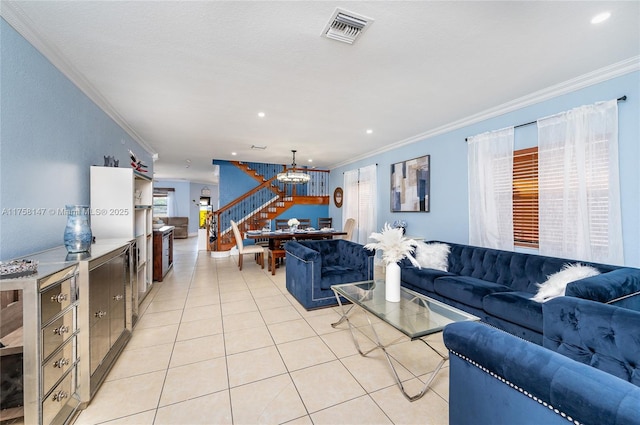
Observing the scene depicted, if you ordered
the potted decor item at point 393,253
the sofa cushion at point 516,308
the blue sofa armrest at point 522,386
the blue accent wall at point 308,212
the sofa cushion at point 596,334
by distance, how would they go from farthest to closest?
1. the blue accent wall at point 308,212
2. the potted decor item at point 393,253
3. the sofa cushion at point 516,308
4. the sofa cushion at point 596,334
5. the blue sofa armrest at point 522,386

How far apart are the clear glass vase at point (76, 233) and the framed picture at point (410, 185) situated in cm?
467

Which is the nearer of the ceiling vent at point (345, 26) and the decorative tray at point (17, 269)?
the decorative tray at point (17, 269)

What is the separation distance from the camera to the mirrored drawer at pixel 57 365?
4.59 ft

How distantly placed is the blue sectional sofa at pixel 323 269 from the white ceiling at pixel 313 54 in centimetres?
203

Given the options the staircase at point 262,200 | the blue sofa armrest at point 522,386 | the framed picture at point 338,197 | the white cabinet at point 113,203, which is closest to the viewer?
the blue sofa armrest at point 522,386

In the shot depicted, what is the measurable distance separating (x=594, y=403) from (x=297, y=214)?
8045 millimetres

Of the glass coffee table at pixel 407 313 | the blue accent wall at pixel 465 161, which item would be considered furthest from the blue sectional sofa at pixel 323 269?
the blue accent wall at pixel 465 161

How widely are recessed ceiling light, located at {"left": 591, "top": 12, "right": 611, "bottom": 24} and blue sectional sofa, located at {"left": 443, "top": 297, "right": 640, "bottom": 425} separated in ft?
6.81

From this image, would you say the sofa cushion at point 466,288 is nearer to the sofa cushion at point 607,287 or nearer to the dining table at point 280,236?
the sofa cushion at point 607,287

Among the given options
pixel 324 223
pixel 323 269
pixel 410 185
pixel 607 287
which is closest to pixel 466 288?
pixel 607 287

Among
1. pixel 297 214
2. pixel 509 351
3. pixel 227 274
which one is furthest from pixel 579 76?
pixel 297 214

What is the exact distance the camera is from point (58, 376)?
152 cm

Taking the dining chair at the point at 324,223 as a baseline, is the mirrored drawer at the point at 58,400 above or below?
below

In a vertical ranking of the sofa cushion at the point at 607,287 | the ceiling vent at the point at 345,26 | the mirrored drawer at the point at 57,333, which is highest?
the ceiling vent at the point at 345,26
